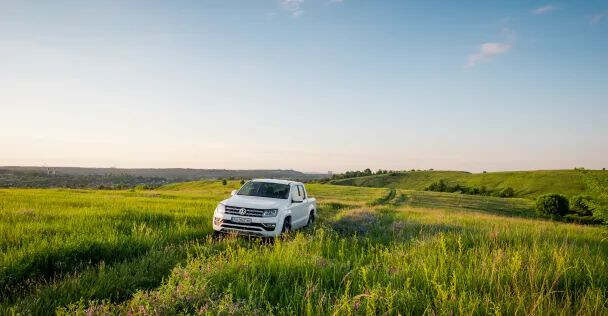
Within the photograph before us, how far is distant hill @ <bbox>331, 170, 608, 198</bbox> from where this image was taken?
96.3 meters

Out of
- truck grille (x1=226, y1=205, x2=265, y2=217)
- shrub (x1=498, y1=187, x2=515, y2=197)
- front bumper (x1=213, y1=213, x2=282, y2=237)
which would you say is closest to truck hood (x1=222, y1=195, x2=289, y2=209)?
truck grille (x1=226, y1=205, x2=265, y2=217)

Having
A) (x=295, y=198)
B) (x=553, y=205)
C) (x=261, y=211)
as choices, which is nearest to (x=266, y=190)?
(x=295, y=198)

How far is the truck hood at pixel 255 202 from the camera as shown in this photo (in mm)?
12430

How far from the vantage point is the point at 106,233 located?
34.5 ft

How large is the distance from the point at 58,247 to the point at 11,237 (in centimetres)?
186

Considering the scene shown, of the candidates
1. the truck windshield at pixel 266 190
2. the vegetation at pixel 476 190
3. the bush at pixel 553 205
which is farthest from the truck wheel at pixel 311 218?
the vegetation at pixel 476 190

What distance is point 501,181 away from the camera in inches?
4400

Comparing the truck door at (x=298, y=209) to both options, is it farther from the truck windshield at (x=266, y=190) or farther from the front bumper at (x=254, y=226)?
the front bumper at (x=254, y=226)

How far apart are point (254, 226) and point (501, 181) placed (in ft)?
378

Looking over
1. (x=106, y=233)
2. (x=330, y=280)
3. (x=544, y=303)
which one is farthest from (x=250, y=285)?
(x=106, y=233)

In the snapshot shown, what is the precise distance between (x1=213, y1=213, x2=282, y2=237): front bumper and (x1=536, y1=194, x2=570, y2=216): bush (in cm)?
4863

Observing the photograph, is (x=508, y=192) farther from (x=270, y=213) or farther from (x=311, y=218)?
(x=270, y=213)

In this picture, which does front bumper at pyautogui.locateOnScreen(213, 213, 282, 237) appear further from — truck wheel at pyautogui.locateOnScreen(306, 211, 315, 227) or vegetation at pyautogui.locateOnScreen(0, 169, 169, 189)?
vegetation at pyautogui.locateOnScreen(0, 169, 169, 189)

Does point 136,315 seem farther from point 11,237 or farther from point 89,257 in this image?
point 11,237
